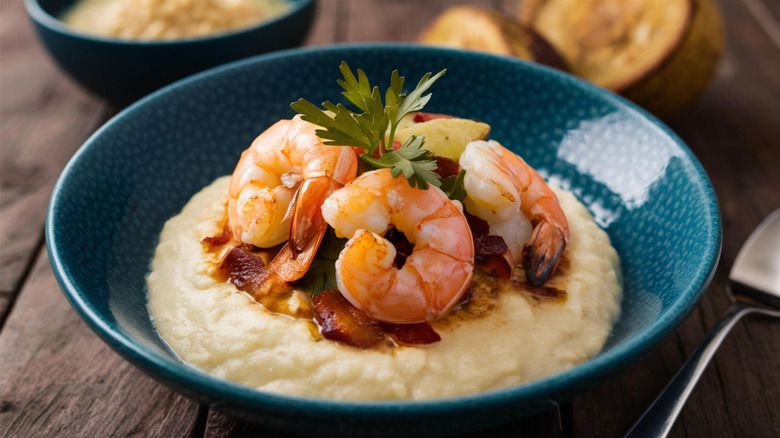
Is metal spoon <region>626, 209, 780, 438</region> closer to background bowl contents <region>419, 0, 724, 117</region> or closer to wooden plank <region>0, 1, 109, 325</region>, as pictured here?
background bowl contents <region>419, 0, 724, 117</region>

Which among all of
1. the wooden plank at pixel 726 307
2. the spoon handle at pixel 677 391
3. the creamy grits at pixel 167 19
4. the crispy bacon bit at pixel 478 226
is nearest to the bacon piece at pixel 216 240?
the crispy bacon bit at pixel 478 226

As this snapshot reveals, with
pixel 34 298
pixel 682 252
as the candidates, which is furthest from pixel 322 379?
pixel 34 298

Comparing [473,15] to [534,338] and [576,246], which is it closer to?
[576,246]

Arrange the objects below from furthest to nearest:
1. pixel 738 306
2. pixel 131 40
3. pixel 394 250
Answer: pixel 131 40 < pixel 738 306 < pixel 394 250

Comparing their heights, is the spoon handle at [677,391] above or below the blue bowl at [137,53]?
above

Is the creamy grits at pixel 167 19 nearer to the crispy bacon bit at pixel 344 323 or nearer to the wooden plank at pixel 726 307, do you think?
the crispy bacon bit at pixel 344 323

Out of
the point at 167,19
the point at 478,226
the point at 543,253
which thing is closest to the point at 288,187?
the point at 478,226

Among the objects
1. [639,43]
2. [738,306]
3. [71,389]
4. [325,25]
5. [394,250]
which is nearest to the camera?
[394,250]

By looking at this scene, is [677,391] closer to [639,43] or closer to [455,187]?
[455,187]
